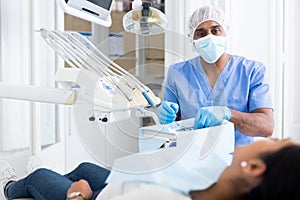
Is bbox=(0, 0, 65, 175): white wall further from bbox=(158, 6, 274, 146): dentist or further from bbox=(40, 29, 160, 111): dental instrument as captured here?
bbox=(158, 6, 274, 146): dentist

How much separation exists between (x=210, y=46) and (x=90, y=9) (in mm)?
588

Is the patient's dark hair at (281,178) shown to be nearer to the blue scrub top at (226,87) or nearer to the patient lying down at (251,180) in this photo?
the patient lying down at (251,180)

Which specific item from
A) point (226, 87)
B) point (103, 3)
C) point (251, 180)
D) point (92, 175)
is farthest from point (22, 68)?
point (251, 180)

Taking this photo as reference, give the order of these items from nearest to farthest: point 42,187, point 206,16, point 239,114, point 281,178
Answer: point 281,178
point 42,187
point 239,114
point 206,16

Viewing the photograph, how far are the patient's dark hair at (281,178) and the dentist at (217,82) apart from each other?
102 centimetres

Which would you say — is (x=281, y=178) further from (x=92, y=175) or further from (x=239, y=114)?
(x=239, y=114)

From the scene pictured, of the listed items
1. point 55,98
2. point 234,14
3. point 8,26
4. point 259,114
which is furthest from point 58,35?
point 234,14

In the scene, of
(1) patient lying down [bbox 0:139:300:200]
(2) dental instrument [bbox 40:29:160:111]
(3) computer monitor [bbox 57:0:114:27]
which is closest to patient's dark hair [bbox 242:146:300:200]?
(1) patient lying down [bbox 0:139:300:200]

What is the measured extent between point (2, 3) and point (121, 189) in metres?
1.25

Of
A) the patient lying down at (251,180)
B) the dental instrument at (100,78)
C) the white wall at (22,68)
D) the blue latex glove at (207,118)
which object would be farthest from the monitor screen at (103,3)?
the patient lying down at (251,180)

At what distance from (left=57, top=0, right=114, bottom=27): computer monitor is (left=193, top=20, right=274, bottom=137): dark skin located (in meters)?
0.48

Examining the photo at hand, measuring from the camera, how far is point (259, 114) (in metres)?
1.86

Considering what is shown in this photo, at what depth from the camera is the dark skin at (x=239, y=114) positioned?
5.90 ft

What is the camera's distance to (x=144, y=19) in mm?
1370
